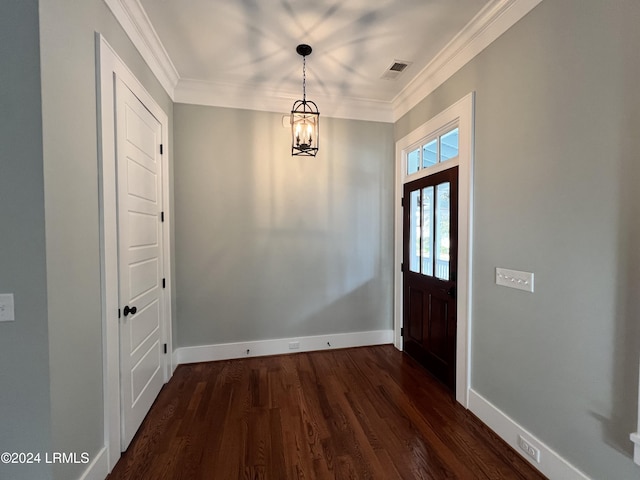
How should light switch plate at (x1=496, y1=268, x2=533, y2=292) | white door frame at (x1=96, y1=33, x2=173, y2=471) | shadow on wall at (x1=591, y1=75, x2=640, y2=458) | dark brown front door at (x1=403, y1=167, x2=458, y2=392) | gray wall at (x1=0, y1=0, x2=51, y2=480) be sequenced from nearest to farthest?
gray wall at (x1=0, y1=0, x2=51, y2=480), shadow on wall at (x1=591, y1=75, x2=640, y2=458), white door frame at (x1=96, y1=33, x2=173, y2=471), light switch plate at (x1=496, y1=268, x2=533, y2=292), dark brown front door at (x1=403, y1=167, x2=458, y2=392)

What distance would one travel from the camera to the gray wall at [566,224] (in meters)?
1.24

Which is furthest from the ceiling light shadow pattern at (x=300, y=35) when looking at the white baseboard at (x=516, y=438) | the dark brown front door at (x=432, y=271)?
the white baseboard at (x=516, y=438)

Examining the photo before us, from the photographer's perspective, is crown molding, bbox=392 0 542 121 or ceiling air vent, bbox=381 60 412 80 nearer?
crown molding, bbox=392 0 542 121

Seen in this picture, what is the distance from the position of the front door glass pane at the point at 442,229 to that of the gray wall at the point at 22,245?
2682mm

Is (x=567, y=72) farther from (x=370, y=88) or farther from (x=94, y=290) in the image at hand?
(x=94, y=290)

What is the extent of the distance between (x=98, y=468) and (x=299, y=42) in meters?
3.17

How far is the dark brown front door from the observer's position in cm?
239

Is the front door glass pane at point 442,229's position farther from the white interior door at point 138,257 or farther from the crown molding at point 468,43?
the white interior door at point 138,257

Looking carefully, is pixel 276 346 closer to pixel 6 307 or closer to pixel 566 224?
pixel 6 307

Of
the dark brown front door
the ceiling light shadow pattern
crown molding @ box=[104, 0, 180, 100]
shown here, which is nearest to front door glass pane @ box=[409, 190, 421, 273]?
the dark brown front door

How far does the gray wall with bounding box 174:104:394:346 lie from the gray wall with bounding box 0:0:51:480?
1762 millimetres

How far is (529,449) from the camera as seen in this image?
5.43 feet

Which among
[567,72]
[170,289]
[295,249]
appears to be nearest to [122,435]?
[170,289]

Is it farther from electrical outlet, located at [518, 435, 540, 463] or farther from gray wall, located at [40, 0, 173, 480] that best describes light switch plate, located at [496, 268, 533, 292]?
gray wall, located at [40, 0, 173, 480]
